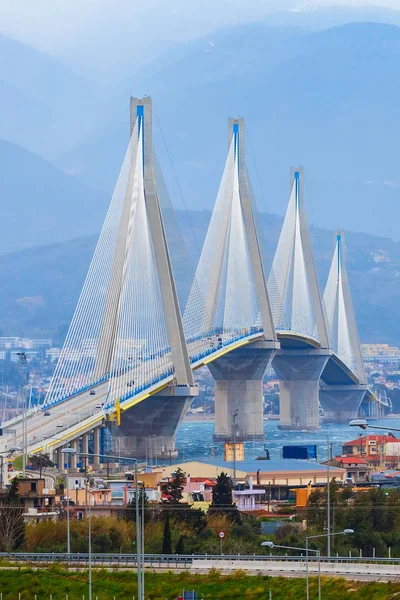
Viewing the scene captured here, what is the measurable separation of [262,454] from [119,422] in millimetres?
18939

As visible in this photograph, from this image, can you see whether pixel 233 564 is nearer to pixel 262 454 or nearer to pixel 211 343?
pixel 211 343

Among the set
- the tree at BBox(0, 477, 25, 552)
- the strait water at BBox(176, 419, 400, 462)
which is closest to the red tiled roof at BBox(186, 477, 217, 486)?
the tree at BBox(0, 477, 25, 552)

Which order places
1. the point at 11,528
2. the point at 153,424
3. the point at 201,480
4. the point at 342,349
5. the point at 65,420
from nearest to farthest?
the point at 11,528
the point at 201,480
the point at 65,420
the point at 153,424
the point at 342,349

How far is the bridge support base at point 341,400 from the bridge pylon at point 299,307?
8370 mm

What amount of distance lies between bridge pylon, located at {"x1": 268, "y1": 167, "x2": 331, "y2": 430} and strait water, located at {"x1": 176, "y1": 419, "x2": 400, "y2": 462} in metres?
2.91

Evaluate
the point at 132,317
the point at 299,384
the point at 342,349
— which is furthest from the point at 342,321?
the point at 132,317

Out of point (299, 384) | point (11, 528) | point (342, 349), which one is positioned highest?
point (342, 349)

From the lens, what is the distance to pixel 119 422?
55812 mm

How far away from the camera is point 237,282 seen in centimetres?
7094

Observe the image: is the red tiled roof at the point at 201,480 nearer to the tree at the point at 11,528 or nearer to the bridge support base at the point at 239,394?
the tree at the point at 11,528

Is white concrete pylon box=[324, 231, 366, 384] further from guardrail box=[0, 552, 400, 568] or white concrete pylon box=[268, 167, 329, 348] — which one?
guardrail box=[0, 552, 400, 568]

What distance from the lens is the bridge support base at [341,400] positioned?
100 meters

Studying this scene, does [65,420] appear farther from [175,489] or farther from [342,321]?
[342,321]

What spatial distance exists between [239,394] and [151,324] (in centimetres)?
2407
